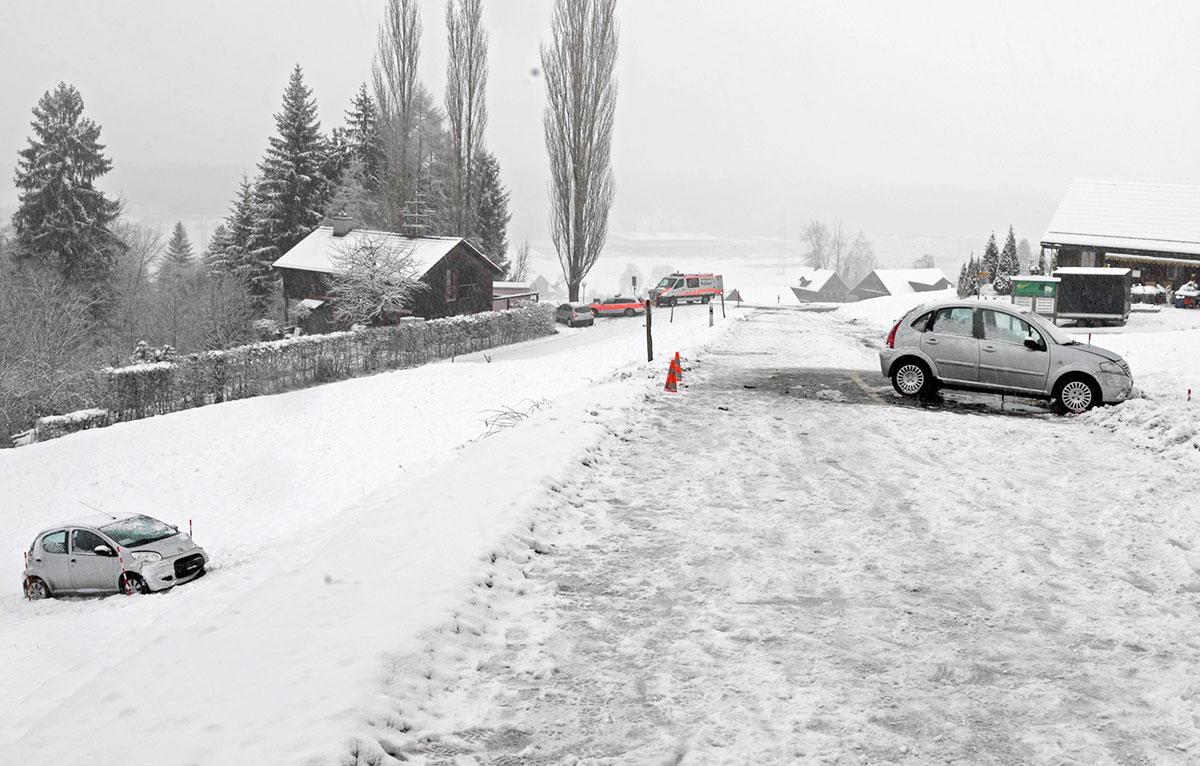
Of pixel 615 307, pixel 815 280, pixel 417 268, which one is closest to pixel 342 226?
pixel 417 268

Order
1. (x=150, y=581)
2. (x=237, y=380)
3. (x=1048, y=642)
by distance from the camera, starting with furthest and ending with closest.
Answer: (x=237, y=380), (x=150, y=581), (x=1048, y=642)

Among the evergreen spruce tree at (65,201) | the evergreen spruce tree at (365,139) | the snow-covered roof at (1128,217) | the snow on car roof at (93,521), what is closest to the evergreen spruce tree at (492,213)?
the evergreen spruce tree at (365,139)

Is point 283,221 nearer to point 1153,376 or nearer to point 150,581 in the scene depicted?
point 150,581

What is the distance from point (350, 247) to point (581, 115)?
15817mm

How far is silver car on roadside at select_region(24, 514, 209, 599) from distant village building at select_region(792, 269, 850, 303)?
11851 cm

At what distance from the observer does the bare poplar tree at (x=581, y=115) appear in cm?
5012

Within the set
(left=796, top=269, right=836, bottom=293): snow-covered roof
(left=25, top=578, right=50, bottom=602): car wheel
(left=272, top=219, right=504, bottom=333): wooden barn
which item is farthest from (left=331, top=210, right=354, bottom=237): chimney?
(left=796, top=269, right=836, bottom=293): snow-covered roof

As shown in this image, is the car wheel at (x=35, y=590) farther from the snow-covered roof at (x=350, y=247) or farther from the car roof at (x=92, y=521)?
the snow-covered roof at (x=350, y=247)

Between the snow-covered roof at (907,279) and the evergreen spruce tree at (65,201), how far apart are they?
92.9 m

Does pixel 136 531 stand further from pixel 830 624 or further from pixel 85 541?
pixel 830 624

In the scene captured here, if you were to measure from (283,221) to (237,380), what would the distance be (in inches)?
1247

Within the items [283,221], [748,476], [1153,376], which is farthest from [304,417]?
[283,221]

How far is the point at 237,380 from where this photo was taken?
29516 millimetres

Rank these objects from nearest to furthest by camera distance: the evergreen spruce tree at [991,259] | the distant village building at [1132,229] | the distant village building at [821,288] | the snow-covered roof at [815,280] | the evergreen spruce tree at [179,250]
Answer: the distant village building at [1132,229] < the evergreen spruce tree at [991,259] < the evergreen spruce tree at [179,250] < the distant village building at [821,288] < the snow-covered roof at [815,280]
